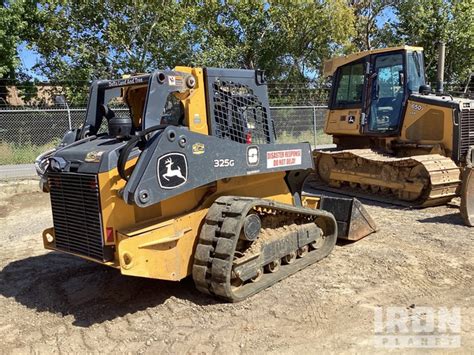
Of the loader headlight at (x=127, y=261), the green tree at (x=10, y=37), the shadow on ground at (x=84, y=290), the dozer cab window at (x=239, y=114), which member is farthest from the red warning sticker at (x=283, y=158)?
the green tree at (x=10, y=37)

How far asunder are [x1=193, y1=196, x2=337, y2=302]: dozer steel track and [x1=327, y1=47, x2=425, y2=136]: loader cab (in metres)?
4.52

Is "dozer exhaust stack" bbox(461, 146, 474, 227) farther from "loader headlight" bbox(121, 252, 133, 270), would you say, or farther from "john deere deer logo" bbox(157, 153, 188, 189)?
"loader headlight" bbox(121, 252, 133, 270)

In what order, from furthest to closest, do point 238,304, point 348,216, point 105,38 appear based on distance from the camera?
point 105,38
point 348,216
point 238,304

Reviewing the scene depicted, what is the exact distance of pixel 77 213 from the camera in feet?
13.8

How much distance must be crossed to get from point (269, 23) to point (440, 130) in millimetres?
16729

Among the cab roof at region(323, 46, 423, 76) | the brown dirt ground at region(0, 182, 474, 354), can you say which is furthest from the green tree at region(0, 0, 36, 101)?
the brown dirt ground at region(0, 182, 474, 354)

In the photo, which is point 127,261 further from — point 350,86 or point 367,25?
point 367,25

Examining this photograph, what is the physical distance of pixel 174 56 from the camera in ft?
66.8

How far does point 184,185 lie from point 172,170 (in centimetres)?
19

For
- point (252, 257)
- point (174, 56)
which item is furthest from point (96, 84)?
point (174, 56)

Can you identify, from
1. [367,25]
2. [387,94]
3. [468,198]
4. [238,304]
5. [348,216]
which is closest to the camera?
[238,304]

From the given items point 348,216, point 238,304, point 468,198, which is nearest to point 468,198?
point 468,198

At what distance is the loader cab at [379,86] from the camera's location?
8.89 meters

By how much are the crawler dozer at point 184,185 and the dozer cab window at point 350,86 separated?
4892mm
